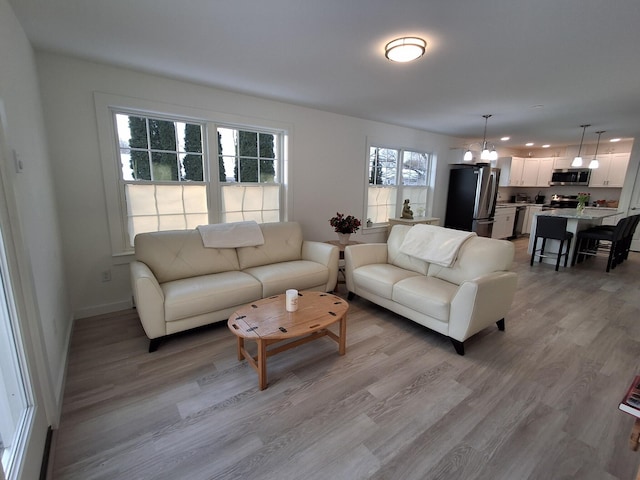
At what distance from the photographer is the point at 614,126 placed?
15.6 ft

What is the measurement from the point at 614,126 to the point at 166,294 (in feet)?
23.2

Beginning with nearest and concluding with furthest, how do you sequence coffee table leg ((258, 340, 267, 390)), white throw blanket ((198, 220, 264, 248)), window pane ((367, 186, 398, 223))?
coffee table leg ((258, 340, 267, 390))
white throw blanket ((198, 220, 264, 248))
window pane ((367, 186, 398, 223))

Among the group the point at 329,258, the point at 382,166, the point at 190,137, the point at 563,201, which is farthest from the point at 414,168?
the point at 563,201

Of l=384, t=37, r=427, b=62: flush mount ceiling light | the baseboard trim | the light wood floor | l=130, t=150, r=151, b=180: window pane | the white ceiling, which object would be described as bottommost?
the light wood floor

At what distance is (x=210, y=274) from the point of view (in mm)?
2941

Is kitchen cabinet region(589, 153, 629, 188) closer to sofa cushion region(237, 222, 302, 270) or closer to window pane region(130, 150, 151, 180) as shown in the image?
sofa cushion region(237, 222, 302, 270)

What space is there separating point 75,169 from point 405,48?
305cm

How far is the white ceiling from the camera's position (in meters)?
1.73

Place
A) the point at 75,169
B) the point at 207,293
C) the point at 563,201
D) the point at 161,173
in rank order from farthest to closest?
the point at 563,201 → the point at 161,173 → the point at 75,169 → the point at 207,293

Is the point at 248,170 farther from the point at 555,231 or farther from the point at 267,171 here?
the point at 555,231

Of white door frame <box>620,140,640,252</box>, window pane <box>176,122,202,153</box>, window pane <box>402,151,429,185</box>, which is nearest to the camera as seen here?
window pane <box>176,122,202,153</box>

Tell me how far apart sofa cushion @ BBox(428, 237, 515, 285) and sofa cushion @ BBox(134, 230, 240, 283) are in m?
2.26

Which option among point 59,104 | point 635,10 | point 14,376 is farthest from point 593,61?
point 59,104

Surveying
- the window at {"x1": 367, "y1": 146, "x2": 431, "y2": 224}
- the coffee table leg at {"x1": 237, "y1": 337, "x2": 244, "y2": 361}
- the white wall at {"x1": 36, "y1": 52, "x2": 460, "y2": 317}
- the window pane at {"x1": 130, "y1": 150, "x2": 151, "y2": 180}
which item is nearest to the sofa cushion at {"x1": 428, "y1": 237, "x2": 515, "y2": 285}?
the coffee table leg at {"x1": 237, "y1": 337, "x2": 244, "y2": 361}
